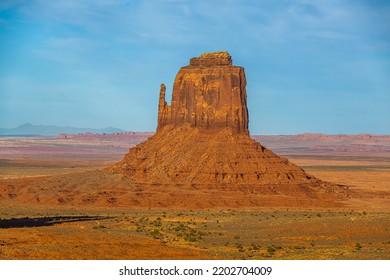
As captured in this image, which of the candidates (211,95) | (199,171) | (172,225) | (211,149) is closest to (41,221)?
(172,225)

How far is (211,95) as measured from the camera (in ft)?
317

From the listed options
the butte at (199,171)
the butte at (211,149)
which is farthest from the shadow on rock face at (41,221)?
the butte at (211,149)

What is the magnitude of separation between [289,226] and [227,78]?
43.6 meters

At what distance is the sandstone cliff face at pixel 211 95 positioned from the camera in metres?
95.7

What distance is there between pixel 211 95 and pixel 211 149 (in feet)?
23.7

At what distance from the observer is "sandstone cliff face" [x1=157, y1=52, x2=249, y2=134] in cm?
9569

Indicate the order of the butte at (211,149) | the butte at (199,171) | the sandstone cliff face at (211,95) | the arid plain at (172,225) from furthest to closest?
the sandstone cliff face at (211,95) < the butte at (211,149) < the butte at (199,171) < the arid plain at (172,225)

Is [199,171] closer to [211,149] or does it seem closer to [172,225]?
[211,149]

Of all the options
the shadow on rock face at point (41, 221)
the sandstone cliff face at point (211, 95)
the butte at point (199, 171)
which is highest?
the sandstone cliff face at point (211, 95)

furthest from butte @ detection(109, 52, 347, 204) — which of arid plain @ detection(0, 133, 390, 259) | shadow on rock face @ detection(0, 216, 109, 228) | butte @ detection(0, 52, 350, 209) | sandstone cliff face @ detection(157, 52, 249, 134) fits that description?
shadow on rock face @ detection(0, 216, 109, 228)

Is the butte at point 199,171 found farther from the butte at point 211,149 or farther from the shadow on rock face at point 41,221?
the shadow on rock face at point 41,221

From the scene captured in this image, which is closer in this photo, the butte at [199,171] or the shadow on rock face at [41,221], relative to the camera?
the shadow on rock face at [41,221]

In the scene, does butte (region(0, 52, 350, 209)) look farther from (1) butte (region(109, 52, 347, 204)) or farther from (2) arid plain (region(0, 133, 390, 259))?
(2) arid plain (region(0, 133, 390, 259))
